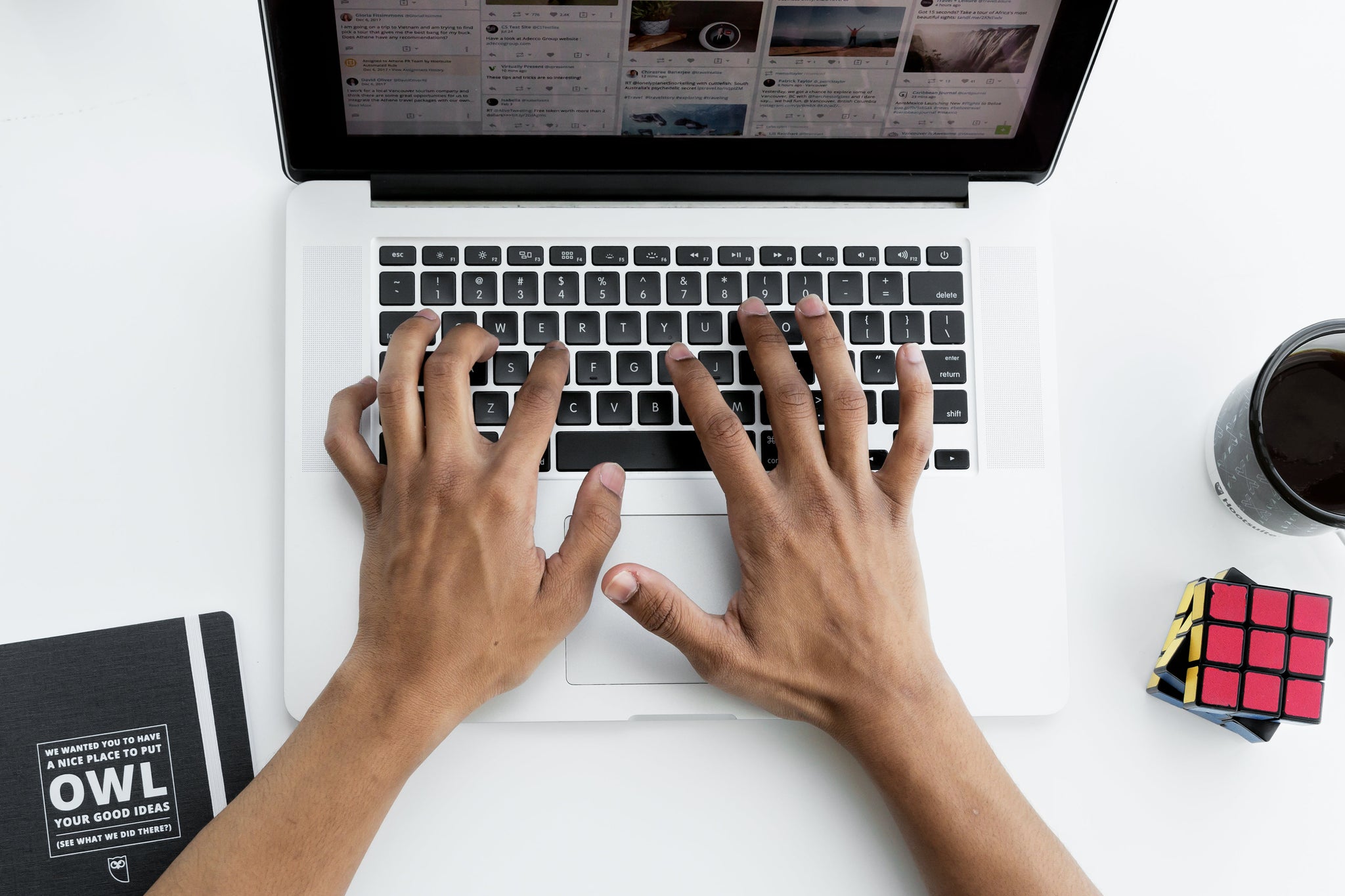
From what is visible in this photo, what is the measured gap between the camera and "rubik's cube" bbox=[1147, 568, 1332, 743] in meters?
0.67

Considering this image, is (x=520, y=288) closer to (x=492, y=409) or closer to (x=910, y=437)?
(x=492, y=409)

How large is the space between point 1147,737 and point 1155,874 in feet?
0.34

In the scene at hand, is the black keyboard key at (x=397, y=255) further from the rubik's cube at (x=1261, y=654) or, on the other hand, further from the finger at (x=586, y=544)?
the rubik's cube at (x=1261, y=654)

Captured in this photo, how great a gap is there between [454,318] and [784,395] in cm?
26

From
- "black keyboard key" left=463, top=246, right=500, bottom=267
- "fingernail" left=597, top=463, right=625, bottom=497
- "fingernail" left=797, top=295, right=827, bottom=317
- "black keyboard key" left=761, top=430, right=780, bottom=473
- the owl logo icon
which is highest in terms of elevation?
"black keyboard key" left=463, top=246, right=500, bottom=267

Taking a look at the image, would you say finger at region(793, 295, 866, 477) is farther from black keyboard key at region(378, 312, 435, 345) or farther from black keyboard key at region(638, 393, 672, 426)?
black keyboard key at region(378, 312, 435, 345)

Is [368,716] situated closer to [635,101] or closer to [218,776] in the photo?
[218,776]

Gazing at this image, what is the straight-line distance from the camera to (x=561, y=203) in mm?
721

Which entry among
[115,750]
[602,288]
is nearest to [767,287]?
[602,288]

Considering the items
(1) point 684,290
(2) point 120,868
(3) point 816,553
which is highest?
(1) point 684,290

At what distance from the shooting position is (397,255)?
696mm

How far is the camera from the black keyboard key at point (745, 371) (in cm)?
69

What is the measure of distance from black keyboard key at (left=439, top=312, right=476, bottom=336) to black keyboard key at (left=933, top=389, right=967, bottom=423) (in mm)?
368

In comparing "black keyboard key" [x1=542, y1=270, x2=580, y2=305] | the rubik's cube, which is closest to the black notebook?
"black keyboard key" [x1=542, y1=270, x2=580, y2=305]
